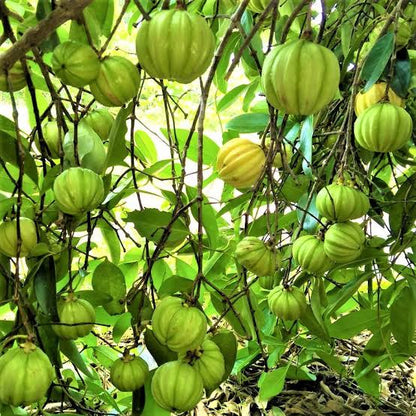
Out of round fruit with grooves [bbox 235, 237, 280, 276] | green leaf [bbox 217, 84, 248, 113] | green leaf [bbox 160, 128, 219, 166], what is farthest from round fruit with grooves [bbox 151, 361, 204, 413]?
green leaf [bbox 217, 84, 248, 113]

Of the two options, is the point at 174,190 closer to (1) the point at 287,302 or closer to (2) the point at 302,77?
(1) the point at 287,302

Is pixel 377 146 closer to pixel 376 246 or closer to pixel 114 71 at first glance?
pixel 376 246

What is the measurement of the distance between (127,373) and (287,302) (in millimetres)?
334

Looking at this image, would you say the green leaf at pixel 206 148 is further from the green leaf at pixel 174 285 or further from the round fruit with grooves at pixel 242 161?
the green leaf at pixel 174 285

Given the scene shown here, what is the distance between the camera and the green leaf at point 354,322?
3.99ft

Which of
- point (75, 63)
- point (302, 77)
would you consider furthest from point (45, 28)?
point (302, 77)

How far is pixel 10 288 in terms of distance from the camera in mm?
938

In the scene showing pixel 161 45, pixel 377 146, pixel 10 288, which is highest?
pixel 161 45

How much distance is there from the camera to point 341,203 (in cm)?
97

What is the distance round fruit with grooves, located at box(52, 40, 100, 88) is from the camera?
25.7 inches

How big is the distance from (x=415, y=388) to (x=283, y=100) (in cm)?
149

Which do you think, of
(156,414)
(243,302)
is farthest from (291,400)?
(156,414)

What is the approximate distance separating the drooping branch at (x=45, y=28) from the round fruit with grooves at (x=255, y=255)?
53 centimetres

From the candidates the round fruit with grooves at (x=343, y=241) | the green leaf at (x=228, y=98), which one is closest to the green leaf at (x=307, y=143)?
the round fruit with grooves at (x=343, y=241)
